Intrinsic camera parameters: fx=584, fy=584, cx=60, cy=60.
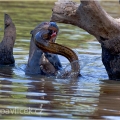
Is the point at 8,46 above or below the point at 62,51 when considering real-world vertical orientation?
below

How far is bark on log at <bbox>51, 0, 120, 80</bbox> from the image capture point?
767 cm

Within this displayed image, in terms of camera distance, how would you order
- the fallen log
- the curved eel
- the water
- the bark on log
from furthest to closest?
1. the fallen log
2. the curved eel
3. the bark on log
4. the water

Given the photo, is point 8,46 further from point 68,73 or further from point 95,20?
point 95,20

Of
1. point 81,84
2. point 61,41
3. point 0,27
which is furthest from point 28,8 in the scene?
point 81,84

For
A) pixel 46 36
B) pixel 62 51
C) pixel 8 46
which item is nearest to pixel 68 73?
pixel 62 51

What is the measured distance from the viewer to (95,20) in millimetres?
7723

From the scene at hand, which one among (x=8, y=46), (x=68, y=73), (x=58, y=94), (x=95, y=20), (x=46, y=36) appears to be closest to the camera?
(x=58, y=94)

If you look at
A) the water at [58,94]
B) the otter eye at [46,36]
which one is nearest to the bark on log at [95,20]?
the water at [58,94]

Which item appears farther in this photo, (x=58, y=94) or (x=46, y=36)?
(x=46, y=36)

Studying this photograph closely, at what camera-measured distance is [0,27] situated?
15781mm

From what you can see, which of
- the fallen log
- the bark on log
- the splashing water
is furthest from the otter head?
the fallen log

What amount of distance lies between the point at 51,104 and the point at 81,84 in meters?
1.74

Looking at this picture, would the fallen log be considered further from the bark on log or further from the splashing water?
the bark on log

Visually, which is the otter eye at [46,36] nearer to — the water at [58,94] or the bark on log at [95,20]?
the water at [58,94]
